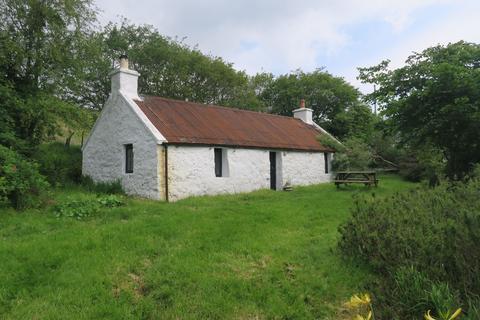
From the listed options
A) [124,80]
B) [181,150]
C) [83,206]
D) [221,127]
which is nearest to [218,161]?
[221,127]

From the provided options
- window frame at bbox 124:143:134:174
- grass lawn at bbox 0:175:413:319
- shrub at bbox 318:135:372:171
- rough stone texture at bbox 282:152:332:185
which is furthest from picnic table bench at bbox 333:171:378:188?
window frame at bbox 124:143:134:174

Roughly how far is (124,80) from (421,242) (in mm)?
14339

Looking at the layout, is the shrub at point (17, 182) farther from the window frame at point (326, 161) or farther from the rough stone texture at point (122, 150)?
the window frame at point (326, 161)

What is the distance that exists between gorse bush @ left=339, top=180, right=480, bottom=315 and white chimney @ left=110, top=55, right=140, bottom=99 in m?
12.4

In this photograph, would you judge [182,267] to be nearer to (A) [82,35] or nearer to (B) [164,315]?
(B) [164,315]

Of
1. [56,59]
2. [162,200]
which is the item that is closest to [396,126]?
[162,200]

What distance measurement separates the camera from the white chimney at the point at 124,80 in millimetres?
16234

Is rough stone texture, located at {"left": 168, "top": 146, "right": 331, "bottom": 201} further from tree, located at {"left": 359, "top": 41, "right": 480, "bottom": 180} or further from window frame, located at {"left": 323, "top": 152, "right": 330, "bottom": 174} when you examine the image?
tree, located at {"left": 359, "top": 41, "right": 480, "bottom": 180}

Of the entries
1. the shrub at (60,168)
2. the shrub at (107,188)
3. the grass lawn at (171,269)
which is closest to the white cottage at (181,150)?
the shrub at (107,188)

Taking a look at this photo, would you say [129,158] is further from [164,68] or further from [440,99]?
[164,68]

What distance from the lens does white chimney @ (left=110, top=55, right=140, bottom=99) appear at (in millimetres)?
→ 16234

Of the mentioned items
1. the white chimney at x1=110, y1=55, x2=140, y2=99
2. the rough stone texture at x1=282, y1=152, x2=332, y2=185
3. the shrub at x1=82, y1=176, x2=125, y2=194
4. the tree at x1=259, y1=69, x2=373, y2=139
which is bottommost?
the shrub at x1=82, y1=176, x2=125, y2=194

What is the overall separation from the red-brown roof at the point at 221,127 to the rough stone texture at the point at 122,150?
66 centimetres

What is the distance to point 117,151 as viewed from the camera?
16016mm
